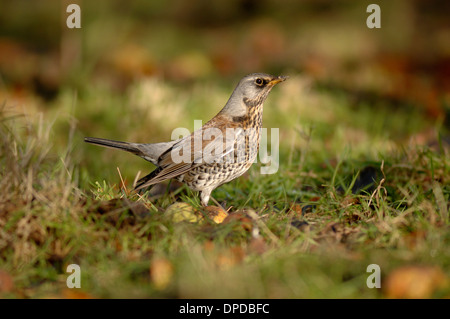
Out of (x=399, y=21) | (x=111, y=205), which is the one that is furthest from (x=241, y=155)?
(x=399, y=21)

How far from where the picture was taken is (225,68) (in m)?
10.3

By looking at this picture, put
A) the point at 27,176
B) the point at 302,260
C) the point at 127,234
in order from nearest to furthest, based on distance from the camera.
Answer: the point at 302,260
the point at 127,234
the point at 27,176

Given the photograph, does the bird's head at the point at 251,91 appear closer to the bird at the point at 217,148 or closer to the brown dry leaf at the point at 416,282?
the bird at the point at 217,148

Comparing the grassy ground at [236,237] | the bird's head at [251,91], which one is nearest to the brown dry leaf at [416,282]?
the grassy ground at [236,237]

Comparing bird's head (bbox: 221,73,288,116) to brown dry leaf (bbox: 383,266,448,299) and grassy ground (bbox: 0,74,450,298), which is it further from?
brown dry leaf (bbox: 383,266,448,299)

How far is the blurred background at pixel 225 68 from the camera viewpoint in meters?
6.46

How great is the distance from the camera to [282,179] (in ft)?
15.6

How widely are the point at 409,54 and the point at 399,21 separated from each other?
865 mm

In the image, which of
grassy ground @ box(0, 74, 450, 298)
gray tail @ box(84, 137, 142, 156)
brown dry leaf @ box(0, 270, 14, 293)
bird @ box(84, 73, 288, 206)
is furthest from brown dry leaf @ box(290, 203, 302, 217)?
brown dry leaf @ box(0, 270, 14, 293)

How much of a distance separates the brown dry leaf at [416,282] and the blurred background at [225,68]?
86.4 inches

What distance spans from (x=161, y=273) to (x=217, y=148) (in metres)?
1.65

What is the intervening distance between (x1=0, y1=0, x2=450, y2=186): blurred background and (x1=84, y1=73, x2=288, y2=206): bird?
0.61 metres

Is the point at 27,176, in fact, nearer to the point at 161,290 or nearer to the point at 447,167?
the point at 161,290

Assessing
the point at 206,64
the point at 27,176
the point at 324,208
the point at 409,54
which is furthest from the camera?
the point at 409,54
